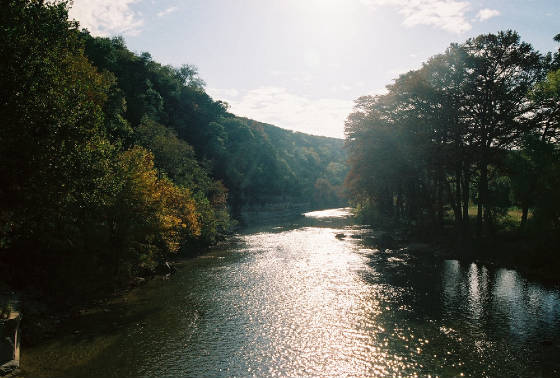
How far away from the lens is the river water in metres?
20.6

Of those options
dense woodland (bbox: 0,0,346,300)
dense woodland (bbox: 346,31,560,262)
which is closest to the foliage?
dense woodland (bbox: 346,31,560,262)

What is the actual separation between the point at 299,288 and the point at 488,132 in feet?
116

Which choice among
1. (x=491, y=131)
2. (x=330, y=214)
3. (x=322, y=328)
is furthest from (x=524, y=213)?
(x=330, y=214)

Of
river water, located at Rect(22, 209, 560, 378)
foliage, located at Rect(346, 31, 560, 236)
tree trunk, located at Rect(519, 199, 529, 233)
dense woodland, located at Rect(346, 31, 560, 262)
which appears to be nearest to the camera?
river water, located at Rect(22, 209, 560, 378)

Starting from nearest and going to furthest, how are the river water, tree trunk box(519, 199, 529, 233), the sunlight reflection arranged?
the river water, tree trunk box(519, 199, 529, 233), the sunlight reflection

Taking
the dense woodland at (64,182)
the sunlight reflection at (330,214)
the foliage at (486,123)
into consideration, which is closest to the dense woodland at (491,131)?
the foliage at (486,123)

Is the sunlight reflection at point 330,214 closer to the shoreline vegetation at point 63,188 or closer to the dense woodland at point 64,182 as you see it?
the dense woodland at point 64,182

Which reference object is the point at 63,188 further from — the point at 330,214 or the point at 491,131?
the point at 330,214

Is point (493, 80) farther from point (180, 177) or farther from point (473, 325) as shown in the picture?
point (180, 177)

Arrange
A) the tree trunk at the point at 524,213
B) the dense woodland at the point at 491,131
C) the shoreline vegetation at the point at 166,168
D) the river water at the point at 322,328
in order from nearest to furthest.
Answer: the river water at the point at 322,328
the shoreline vegetation at the point at 166,168
the dense woodland at the point at 491,131
the tree trunk at the point at 524,213

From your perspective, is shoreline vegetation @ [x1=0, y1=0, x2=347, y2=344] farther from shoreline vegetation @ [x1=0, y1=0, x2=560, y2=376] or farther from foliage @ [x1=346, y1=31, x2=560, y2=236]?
foliage @ [x1=346, y1=31, x2=560, y2=236]

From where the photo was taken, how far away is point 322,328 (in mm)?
26188

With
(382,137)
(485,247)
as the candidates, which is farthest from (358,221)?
(485,247)

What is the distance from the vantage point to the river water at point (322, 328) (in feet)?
67.5
